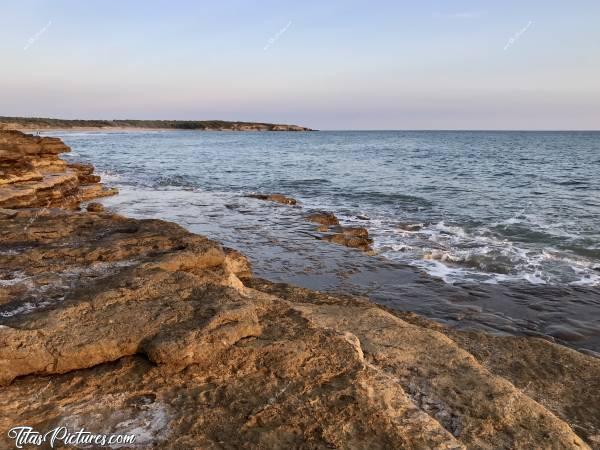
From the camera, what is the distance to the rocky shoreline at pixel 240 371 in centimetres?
314

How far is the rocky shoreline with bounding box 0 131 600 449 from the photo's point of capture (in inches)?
123

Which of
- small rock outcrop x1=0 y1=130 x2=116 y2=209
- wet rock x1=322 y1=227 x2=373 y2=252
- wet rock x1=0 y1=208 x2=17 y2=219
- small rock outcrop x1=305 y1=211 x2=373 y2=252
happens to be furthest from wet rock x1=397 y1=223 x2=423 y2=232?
small rock outcrop x1=0 y1=130 x2=116 y2=209

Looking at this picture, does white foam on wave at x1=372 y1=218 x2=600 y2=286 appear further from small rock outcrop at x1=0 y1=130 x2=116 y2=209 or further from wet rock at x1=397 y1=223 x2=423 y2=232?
small rock outcrop at x1=0 y1=130 x2=116 y2=209

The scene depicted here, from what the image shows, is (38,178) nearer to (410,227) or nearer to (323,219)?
(323,219)

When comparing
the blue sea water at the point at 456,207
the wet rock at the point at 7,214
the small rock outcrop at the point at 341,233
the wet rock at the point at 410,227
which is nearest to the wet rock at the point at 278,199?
the blue sea water at the point at 456,207

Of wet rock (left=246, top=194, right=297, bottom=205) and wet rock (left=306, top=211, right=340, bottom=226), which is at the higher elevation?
wet rock (left=306, top=211, right=340, bottom=226)

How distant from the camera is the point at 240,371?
12.2 ft

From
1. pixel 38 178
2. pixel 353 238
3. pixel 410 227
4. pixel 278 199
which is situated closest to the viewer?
pixel 353 238

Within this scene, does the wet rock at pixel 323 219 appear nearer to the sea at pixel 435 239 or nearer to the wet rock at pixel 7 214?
the sea at pixel 435 239

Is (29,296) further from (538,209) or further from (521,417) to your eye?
(538,209)

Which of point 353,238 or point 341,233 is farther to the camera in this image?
point 341,233

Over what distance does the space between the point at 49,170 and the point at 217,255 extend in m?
16.6

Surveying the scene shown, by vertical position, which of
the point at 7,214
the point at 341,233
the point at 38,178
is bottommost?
the point at 341,233

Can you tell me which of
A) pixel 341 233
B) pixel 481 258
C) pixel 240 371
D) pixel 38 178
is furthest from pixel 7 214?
pixel 481 258
